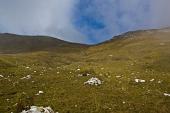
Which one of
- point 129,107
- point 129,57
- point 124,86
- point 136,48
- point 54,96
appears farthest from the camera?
point 136,48

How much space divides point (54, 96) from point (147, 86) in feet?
41.9

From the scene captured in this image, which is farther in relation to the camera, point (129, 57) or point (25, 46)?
point (25, 46)

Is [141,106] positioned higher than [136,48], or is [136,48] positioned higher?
[136,48]

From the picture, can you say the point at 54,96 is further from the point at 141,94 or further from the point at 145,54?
the point at 145,54

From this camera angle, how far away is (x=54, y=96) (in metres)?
46.9

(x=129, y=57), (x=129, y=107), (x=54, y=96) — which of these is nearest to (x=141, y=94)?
(x=129, y=107)

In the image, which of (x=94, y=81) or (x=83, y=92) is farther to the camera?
(x=94, y=81)

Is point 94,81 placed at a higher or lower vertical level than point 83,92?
higher

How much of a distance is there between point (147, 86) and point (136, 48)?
57.9 m

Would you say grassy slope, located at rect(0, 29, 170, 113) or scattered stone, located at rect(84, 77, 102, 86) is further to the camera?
scattered stone, located at rect(84, 77, 102, 86)

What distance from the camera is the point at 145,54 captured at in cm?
9631

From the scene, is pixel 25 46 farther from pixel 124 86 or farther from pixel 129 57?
pixel 124 86

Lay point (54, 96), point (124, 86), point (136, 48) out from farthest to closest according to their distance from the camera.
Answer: point (136, 48) → point (124, 86) → point (54, 96)

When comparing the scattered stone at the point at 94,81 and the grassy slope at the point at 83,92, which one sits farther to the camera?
the scattered stone at the point at 94,81
